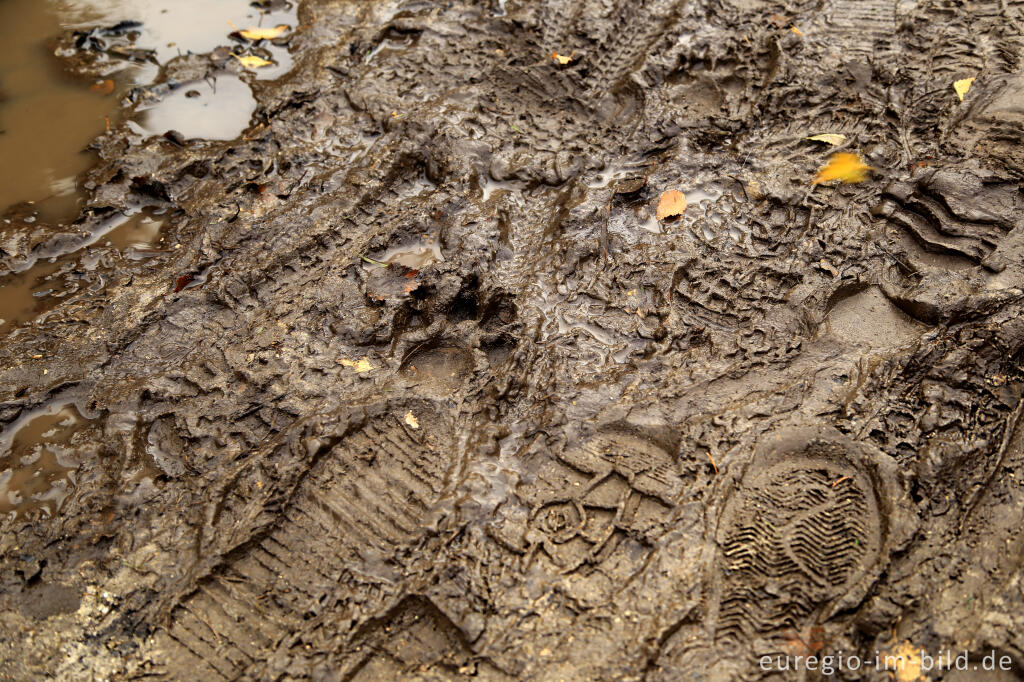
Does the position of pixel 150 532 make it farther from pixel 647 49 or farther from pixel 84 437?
pixel 647 49

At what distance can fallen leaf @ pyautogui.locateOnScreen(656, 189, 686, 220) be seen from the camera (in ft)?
11.0

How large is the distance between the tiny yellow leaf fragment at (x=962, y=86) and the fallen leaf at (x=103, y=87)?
4885 mm

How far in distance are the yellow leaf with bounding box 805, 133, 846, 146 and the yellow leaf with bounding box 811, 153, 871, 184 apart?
4.1 inches

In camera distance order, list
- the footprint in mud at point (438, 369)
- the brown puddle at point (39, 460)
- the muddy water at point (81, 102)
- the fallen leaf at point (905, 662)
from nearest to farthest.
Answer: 1. the fallen leaf at point (905, 662)
2. the brown puddle at point (39, 460)
3. the footprint in mud at point (438, 369)
4. the muddy water at point (81, 102)

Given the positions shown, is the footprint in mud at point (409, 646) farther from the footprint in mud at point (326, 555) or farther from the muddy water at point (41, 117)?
the muddy water at point (41, 117)

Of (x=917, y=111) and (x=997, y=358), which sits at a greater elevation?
(x=917, y=111)

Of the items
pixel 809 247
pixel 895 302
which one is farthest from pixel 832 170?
pixel 895 302

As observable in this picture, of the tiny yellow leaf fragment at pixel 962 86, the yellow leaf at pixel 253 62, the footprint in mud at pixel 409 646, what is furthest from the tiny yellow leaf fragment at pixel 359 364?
the tiny yellow leaf fragment at pixel 962 86

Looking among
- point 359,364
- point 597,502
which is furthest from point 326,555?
point 597,502

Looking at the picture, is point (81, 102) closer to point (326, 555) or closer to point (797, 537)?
point (326, 555)

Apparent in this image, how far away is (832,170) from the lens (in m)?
3.44

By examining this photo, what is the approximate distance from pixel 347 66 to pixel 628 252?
227cm

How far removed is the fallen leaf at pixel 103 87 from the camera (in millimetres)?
4292

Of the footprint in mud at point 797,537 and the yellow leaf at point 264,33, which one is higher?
the yellow leaf at point 264,33
